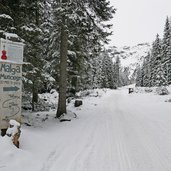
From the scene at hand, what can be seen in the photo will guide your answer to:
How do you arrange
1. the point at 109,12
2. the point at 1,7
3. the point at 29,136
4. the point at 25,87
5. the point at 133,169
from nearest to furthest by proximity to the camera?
the point at 133,169 < the point at 29,136 < the point at 1,7 < the point at 25,87 < the point at 109,12

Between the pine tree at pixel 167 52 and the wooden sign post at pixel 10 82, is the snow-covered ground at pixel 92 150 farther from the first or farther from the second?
the pine tree at pixel 167 52

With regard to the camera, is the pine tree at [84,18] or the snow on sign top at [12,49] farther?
the pine tree at [84,18]

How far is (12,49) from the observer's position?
6863mm

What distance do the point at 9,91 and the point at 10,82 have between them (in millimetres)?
245

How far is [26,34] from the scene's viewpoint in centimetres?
1092

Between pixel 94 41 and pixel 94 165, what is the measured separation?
31.8 feet

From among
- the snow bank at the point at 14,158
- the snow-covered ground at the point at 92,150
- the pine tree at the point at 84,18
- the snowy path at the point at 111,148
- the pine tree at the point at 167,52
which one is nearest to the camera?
the snow bank at the point at 14,158

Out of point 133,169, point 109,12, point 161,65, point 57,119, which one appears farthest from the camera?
point 161,65

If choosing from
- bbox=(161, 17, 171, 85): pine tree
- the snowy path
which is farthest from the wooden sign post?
bbox=(161, 17, 171, 85): pine tree

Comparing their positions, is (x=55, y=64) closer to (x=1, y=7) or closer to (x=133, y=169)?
(x=1, y=7)

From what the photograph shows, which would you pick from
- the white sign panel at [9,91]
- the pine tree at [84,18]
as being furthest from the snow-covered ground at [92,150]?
the pine tree at [84,18]

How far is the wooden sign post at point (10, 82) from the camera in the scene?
6.71m

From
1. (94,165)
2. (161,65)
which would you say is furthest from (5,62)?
(161,65)

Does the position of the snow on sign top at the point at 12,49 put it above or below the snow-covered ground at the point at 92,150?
above
